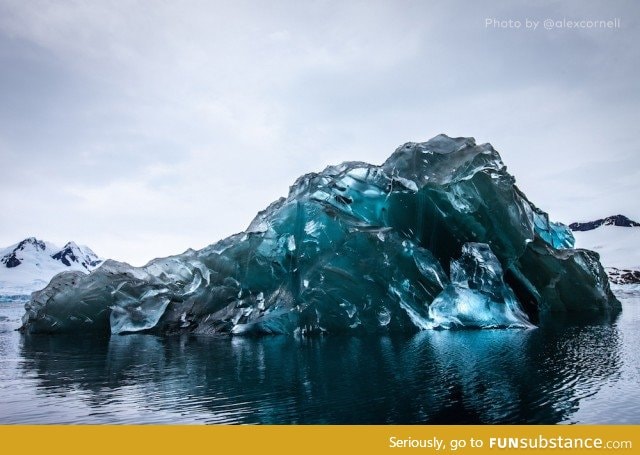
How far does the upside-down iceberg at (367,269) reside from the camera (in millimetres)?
31188

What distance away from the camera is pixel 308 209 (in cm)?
3362

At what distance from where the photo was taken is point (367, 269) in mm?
30781

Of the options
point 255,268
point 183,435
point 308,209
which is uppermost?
point 308,209

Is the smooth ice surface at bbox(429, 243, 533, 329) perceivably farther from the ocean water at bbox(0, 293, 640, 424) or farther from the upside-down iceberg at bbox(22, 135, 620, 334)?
the ocean water at bbox(0, 293, 640, 424)

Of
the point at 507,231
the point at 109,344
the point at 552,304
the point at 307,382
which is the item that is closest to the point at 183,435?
the point at 307,382

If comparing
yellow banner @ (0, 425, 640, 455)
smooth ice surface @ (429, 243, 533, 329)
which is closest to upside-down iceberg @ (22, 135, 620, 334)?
smooth ice surface @ (429, 243, 533, 329)

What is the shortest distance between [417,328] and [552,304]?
18.7 meters

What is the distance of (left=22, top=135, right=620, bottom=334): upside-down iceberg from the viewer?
102 feet

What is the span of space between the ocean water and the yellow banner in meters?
0.58

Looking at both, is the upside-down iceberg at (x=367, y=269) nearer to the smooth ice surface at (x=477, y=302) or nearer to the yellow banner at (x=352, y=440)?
the smooth ice surface at (x=477, y=302)

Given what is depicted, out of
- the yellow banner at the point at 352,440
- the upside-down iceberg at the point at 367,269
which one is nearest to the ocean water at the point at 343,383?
the yellow banner at the point at 352,440

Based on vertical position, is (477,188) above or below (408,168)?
below

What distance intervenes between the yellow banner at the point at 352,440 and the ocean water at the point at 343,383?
1.90 ft

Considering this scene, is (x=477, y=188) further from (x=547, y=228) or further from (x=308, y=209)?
(x=547, y=228)
